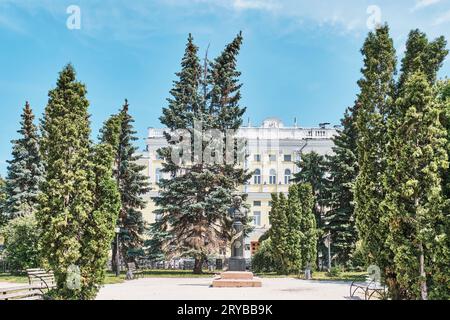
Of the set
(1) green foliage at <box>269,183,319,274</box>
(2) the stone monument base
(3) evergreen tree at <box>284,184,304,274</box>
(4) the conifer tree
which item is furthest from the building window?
(2) the stone monument base

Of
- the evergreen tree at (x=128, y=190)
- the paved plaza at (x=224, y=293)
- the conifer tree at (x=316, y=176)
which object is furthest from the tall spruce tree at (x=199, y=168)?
the paved plaza at (x=224, y=293)

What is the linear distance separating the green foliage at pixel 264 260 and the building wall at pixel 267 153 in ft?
44.0

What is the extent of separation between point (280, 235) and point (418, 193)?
1659 centimetres

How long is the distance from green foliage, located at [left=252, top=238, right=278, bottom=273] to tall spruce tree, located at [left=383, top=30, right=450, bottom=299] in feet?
64.2

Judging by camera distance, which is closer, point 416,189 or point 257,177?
point 416,189

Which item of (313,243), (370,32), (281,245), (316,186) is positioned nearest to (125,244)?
(281,245)

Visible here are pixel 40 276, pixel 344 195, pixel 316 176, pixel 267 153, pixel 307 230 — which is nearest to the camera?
pixel 40 276

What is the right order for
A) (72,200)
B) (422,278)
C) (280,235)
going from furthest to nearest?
(280,235) < (72,200) < (422,278)

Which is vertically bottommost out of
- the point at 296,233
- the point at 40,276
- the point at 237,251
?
the point at 40,276

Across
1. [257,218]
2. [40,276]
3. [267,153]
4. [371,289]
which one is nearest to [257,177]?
[267,153]

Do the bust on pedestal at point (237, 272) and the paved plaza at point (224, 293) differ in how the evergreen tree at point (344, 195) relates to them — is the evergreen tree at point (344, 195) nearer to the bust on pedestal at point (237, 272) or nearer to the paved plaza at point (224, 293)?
the bust on pedestal at point (237, 272)

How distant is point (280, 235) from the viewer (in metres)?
25.8

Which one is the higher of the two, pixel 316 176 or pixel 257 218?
pixel 316 176

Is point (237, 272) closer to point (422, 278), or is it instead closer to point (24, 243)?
point (422, 278)
